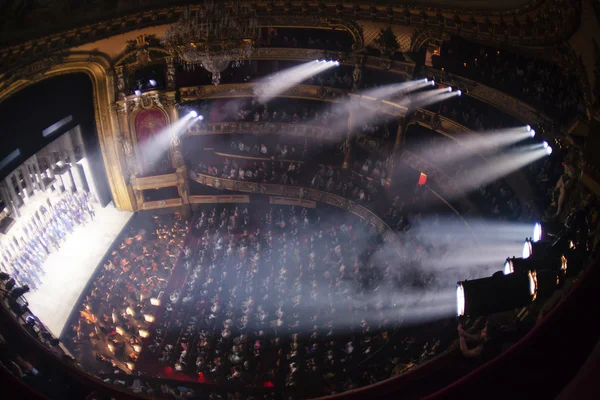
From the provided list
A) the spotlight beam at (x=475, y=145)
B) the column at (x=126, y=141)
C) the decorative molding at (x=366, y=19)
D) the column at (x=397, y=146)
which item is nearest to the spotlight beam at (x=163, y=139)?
the column at (x=126, y=141)

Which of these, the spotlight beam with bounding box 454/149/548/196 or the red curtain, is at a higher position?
the red curtain

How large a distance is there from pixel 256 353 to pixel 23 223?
1265cm

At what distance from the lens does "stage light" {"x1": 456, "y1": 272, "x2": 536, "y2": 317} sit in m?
7.14

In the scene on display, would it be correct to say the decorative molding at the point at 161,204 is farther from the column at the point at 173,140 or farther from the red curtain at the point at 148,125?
the red curtain at the point at 148,125

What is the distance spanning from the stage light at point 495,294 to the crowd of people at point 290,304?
5890 mm

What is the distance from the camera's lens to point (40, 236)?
20562 mm

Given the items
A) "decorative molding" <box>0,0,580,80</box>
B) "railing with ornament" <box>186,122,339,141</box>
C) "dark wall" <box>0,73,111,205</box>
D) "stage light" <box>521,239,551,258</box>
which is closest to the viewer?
"stage light" <box>521,239,551,258</box>

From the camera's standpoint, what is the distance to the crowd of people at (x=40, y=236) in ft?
61.6

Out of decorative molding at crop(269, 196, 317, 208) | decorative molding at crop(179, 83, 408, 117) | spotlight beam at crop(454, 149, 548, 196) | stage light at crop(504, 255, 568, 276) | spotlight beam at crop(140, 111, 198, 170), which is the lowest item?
stage light at crop(504, 255, 568, 276)

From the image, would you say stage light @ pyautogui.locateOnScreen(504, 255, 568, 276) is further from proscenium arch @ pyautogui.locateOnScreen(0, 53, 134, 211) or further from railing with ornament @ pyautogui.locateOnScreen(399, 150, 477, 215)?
proscenium arch @ pyautogui.locateOnScreen(0, 53, 134, 211)

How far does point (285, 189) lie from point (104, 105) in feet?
35.6

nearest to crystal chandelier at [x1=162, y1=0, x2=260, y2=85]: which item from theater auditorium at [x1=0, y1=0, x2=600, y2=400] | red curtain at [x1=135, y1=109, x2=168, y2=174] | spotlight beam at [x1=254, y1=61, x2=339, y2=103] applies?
theater auditorium at [x1=0, y1=0, x2=600, y2=400]

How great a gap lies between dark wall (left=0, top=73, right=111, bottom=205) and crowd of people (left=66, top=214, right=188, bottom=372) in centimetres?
534

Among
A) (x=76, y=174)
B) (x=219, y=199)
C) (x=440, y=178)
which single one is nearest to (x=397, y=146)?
(x=440, y=178)
